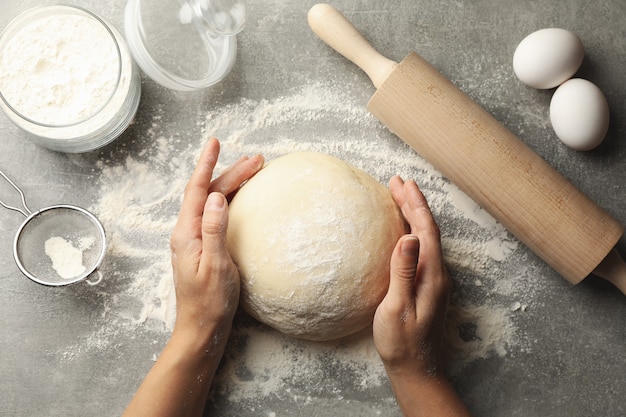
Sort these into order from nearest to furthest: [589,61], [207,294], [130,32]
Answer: [207,294] → [130,32] → [589,61]

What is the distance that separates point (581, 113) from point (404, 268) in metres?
0.59

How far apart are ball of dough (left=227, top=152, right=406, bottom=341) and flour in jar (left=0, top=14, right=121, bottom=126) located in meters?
0.45

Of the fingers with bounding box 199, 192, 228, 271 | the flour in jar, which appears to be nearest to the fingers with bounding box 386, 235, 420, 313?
the fingers with bounding box 199, 192, 228, 271

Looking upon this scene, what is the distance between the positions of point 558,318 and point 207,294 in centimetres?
90

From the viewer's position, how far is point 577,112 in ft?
4.35

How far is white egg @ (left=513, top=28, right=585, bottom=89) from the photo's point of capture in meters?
1.33

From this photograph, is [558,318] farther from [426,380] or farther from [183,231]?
[183,231]

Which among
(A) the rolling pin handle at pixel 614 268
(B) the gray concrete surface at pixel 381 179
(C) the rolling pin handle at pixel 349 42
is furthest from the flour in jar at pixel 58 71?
(A) the rolling pin handle at pixel 614 268

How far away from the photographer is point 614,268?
132 centimetres

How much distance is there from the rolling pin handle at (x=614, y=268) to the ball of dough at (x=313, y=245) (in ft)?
1.66

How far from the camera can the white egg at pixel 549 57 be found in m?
1.33

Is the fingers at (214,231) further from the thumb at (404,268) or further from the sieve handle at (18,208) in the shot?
the sieve handle at (18,208)

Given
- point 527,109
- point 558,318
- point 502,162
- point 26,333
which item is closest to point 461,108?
point 502,162

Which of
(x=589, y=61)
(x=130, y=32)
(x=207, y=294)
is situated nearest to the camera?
(x=207, y=294)
